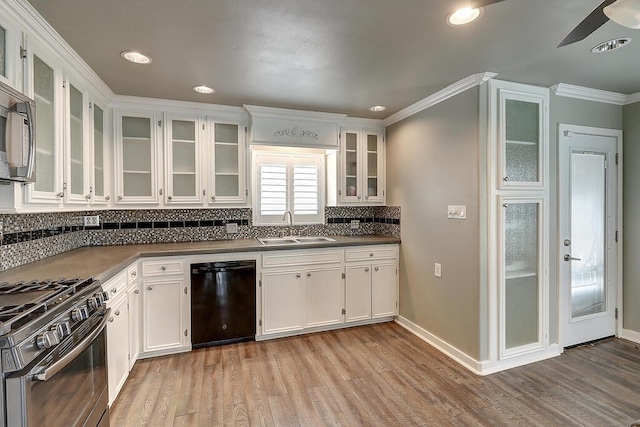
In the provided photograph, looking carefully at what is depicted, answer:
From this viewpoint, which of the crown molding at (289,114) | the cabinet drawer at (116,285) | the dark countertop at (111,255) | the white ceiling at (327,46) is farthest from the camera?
the crown molding at (289,114)

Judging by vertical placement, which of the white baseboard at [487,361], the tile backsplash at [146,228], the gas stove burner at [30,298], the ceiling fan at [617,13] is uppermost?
the ceiling fan at [617,13]

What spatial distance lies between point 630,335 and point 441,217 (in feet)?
7.48

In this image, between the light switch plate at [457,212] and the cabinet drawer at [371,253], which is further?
the cabinet drawer at [371,253]

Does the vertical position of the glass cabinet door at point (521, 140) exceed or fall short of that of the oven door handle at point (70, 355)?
it exceeds it

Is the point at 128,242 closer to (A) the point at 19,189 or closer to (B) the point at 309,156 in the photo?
(A) the point at 19,189

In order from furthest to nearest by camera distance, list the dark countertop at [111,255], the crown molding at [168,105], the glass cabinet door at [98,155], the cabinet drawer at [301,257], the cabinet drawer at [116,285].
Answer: the cabinet drawer at [301,257] → the crown molding at [168,105] → the glass cabinet door at [98,155] → the cabinet drawer at [116,285] → the dark countertop at [111,255]

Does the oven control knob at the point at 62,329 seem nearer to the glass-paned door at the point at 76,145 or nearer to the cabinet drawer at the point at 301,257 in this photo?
the glass-paned door at the point at 76,145

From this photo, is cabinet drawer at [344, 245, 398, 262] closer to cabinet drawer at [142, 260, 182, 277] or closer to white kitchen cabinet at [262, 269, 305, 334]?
white kitchen cabinet at [262, 269, 305, 334]

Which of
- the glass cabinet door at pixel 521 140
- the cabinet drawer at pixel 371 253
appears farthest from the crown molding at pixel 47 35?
the glass cabinet door at pixel 521 140

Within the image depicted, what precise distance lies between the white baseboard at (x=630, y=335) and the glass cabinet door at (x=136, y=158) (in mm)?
4930

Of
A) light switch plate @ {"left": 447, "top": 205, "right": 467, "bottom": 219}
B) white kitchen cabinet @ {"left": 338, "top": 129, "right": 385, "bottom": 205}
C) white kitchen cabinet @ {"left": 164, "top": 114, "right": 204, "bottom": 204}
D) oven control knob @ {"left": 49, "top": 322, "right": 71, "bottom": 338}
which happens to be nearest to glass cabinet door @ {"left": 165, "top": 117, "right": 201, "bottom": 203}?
white kitchen cabinet @ {"left": 164, "top": 114, "right": 204, "bottom": 204}

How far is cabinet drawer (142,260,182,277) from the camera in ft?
8.76

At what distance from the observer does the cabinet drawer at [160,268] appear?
2670mm

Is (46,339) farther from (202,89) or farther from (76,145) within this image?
(202,89)
